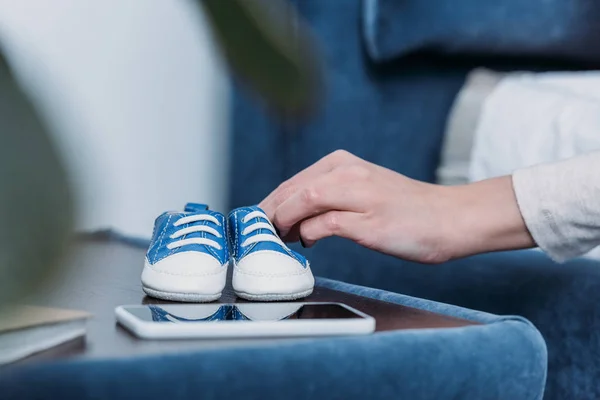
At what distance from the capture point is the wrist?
747 mm

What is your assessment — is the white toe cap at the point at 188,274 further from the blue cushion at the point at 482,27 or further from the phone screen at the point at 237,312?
the blue cushion at the point at 482,27

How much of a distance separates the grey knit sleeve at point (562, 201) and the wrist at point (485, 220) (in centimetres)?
1

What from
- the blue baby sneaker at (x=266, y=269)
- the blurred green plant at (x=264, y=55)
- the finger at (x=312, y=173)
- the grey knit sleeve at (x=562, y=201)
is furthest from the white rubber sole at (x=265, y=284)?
the blurred green plant at (x=264, y=55)

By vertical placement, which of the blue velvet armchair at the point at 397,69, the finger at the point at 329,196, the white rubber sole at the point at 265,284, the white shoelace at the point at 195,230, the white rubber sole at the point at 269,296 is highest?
the blue velvet armchair at the point at 397,69

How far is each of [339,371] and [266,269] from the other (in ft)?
0.61

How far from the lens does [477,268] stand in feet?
2.95

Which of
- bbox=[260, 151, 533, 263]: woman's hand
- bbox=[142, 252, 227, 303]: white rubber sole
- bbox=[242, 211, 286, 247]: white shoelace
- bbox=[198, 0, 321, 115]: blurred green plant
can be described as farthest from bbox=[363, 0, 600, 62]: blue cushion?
bbox=[198, 0, 321, 115]: blurred green plant

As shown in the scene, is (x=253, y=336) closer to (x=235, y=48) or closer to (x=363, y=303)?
(x=363, y=303)

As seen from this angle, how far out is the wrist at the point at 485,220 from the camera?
747 millimetres

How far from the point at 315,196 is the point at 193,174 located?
1.10 metres

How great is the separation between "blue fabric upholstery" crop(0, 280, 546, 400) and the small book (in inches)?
0.6

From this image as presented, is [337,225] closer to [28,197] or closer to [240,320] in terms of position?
[240,320]

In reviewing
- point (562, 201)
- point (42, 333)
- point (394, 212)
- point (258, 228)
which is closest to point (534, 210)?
point (562, 201)

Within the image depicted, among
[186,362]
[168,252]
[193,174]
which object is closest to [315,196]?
[168,252]
